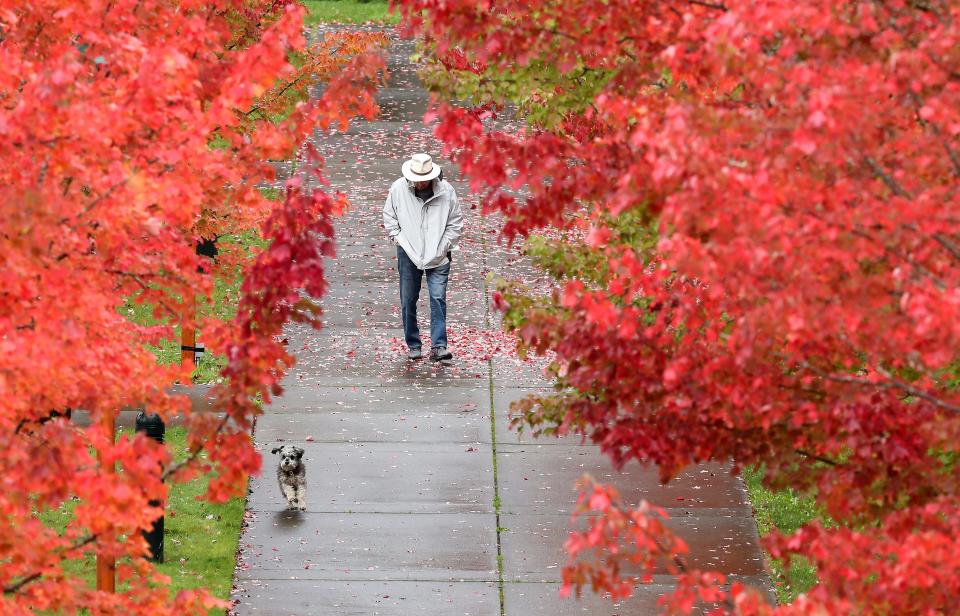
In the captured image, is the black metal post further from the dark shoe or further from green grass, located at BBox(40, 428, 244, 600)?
the dark shoe

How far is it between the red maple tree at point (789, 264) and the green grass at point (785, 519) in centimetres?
272

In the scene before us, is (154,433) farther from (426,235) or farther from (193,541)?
(426,235)

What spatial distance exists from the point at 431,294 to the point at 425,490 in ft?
9.16

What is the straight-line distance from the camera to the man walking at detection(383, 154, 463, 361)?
41.6ft

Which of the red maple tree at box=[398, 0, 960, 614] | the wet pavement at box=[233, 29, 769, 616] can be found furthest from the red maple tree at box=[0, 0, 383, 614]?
the wet pavement at box=[233, 29, 769, 616]

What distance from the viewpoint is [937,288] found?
4844 millimetres

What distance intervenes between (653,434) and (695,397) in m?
0.33

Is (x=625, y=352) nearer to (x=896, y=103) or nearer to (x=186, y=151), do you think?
(x=896, y=103)

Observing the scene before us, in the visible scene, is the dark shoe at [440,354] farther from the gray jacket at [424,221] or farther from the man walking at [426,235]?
the gray jacket at [424,221]

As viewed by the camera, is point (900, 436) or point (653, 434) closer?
point (900, 436)

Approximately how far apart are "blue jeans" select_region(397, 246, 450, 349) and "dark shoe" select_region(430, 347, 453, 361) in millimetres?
38

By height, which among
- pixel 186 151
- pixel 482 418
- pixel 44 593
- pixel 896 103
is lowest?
pixel 482 418

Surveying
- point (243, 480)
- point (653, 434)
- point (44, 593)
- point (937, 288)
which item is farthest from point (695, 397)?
point (44, 593)

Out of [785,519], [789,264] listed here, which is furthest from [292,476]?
[789,264]
